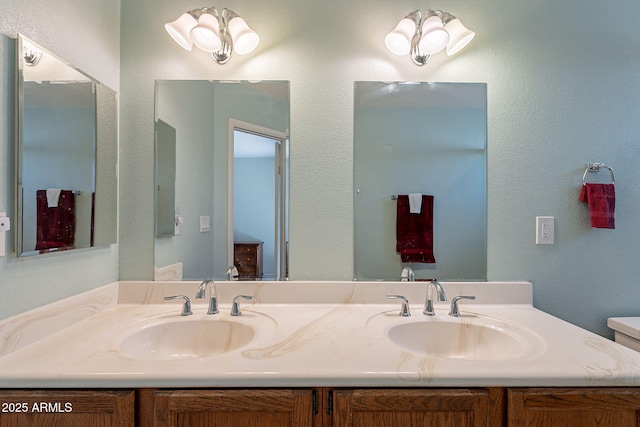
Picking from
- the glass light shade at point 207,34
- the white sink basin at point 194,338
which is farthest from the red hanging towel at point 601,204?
the glass light shade at point 207,34

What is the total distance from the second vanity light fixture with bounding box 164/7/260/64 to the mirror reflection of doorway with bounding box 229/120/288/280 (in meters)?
0.31

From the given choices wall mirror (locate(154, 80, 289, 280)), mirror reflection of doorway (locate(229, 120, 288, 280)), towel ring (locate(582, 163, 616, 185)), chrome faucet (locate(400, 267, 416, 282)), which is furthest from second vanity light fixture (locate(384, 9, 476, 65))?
chrome faucet (locate(400, 267, 416, 282))

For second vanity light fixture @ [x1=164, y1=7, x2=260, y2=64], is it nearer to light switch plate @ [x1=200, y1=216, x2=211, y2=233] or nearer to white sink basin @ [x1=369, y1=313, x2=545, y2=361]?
light switch plate @ [x1=200, y1=216, x2=211, y2=233]

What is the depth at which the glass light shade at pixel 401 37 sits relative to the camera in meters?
1.36

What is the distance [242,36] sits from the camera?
4.51 ft

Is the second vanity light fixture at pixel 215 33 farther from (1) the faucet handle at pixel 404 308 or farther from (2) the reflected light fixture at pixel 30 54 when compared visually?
(1) the faucet handle at pixel 404 308

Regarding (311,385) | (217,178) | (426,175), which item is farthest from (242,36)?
(311,385)

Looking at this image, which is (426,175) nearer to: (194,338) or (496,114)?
(496,114)

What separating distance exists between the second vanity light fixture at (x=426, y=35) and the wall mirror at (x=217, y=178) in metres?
0.53

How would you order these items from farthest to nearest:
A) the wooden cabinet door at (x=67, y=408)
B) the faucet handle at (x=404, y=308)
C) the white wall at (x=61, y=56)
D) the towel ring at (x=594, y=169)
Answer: the towel ring at (x=594, y=169)
the faucet handle at (x=404, y=308)
the white wall at (x=61, y=56)
the wooden cabinet door at (x=67, y=408)

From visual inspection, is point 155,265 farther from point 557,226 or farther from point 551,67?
point 551,67

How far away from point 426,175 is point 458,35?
1.95 feet

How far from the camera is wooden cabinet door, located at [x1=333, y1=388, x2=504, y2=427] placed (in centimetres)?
84

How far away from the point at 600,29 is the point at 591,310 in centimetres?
125
